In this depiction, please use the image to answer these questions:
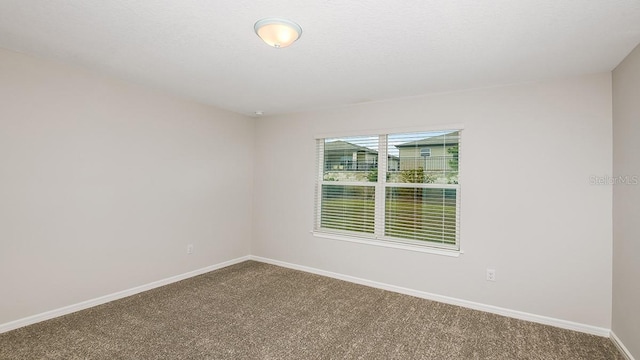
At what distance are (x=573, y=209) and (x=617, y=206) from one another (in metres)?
0.30

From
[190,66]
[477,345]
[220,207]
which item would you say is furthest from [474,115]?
[220,207]

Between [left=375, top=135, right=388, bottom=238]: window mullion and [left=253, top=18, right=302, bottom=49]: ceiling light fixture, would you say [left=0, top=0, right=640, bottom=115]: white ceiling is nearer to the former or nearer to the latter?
[left=253, top=18, right=302, bottom=49]: ceiling light fixture

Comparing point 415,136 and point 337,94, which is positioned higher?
point 337,94

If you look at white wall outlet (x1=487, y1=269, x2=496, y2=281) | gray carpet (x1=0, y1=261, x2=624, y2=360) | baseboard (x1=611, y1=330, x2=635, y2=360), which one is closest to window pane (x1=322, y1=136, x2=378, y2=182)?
gray carpet (x1=0, y1=261, x2=624, y2=360)

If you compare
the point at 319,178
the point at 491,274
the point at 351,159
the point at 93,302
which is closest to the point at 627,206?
the point at 491,274

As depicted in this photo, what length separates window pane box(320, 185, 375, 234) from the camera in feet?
13.6

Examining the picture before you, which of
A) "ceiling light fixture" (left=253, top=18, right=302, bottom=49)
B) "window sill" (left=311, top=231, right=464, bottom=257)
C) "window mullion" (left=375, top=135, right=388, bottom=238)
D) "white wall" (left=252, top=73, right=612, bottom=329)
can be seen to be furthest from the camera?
"window mullion" (left=375, top=135, right=388, bottom=238)

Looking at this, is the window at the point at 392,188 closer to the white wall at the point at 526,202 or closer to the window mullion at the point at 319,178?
the window mullion at the point at 319,178

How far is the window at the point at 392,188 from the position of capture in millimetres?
3547

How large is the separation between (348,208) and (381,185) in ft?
1.99

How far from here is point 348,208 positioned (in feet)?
14.1

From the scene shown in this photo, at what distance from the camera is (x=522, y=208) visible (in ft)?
10.1

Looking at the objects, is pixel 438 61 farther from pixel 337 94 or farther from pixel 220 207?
pixel 220 207

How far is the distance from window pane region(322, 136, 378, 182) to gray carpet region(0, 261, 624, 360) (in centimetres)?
158
